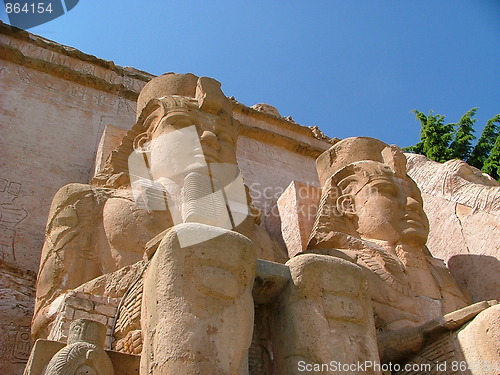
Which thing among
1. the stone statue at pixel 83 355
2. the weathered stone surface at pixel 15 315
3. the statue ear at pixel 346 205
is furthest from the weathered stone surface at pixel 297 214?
the stone statue at pixel 83 355

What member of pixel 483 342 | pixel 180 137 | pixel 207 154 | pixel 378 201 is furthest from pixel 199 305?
pixel 378 201

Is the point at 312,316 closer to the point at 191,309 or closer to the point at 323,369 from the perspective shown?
the point at 323,369

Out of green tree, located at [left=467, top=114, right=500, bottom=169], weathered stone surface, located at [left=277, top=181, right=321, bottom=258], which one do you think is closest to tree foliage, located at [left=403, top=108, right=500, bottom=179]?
green tree, located at [left=467, top=114, right=500, bottom=169]

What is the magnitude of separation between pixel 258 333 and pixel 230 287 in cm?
41

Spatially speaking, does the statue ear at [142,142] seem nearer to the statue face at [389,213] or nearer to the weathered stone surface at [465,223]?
the statue face at [389,213]

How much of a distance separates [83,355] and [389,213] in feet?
8.41

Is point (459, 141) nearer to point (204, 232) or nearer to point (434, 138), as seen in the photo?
point (434, 138)

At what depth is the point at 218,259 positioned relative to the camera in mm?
2854

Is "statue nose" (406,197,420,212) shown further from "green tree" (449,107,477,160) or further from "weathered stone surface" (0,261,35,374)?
"green tree" (449,107,477,160)

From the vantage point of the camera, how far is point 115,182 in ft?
15.0

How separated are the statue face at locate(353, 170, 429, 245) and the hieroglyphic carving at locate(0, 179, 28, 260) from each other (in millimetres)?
2537

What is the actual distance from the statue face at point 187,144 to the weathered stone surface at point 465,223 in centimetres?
193

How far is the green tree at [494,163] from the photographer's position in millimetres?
11578

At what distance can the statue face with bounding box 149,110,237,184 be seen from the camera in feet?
14.6
